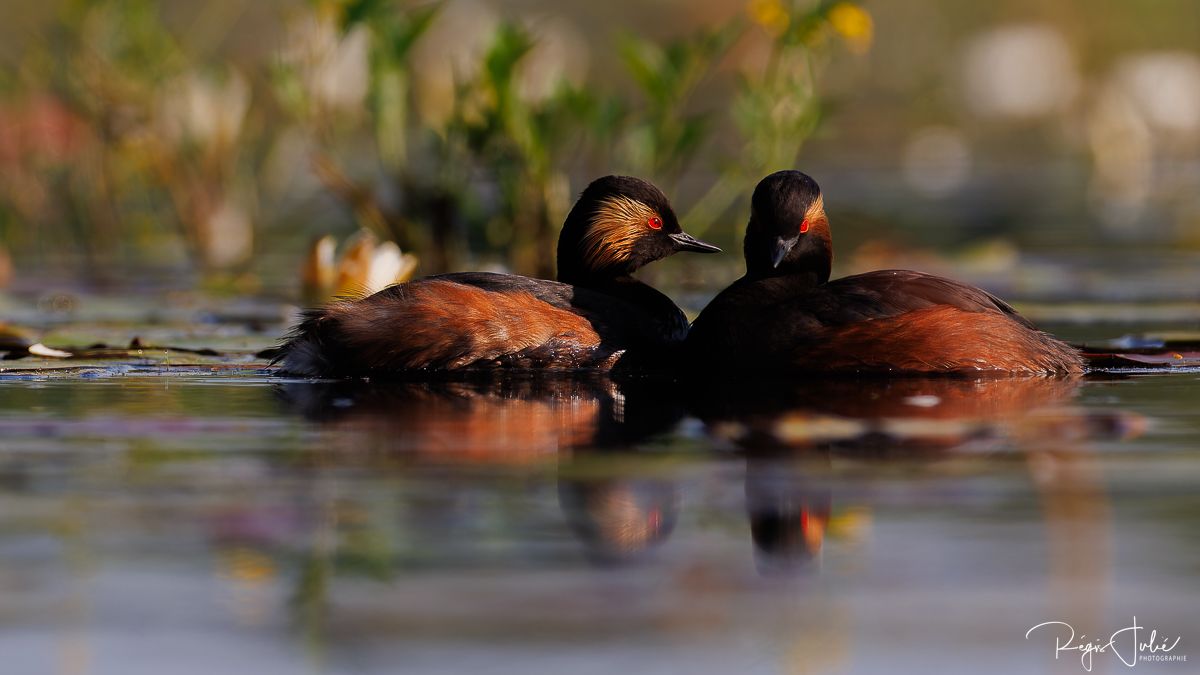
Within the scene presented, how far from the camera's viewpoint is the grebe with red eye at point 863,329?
795cm

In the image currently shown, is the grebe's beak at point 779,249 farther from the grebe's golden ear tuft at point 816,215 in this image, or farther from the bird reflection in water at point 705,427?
the bird reflection in water at point 705,427

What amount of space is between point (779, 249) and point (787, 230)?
12 centimetres

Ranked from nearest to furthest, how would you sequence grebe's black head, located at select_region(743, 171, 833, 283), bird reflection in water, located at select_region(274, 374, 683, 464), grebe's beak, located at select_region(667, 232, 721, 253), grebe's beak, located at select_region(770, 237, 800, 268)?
1. bird reflection in water, located at select_region(274, 374, 683, 464)
2. grebe's beak, located at select_region(770, 237, 800, 268)
3. grebe's black head, located at select_region(743, 171, 833, 283)
4. grebe's beak, located at select_region(667, 232, 721, 253)

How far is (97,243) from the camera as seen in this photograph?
16.4 m

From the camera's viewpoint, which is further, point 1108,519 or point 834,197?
point 834,197

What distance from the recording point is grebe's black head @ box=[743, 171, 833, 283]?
8.42 meters

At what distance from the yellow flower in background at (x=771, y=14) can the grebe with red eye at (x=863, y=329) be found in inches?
136

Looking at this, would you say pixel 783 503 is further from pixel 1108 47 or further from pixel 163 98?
pixel 1108 47

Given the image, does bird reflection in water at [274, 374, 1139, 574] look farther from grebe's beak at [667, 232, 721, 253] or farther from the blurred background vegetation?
the blurred background vegetation

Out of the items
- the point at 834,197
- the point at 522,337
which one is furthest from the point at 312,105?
the point at 834,197

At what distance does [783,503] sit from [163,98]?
420 inches

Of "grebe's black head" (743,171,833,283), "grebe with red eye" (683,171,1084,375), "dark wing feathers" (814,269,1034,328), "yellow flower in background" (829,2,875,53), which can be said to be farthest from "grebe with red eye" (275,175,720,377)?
"yellow flower in background" (829,2,875,53)

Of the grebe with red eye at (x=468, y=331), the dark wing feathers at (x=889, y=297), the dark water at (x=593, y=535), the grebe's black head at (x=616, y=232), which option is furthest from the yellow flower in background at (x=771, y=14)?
the dark water at (x=593, y=535)

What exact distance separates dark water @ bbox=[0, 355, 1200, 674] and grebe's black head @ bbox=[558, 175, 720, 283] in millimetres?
1967
